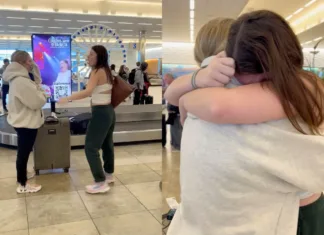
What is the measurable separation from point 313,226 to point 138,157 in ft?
13.0

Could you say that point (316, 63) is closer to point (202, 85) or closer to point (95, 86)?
point (202, 85)

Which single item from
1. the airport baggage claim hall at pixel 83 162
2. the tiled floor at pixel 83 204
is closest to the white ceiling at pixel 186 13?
the airport baggage claim hall at pixel 83 162

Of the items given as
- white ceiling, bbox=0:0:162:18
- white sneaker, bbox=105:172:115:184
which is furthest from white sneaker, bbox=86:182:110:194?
white ceiling, bbox=0:0:162:18

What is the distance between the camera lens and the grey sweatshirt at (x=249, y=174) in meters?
0.72

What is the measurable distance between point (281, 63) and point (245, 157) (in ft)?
0.66

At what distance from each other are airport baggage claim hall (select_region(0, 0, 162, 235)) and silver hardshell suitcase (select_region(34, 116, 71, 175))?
0.01 m

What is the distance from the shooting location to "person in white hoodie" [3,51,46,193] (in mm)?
3453

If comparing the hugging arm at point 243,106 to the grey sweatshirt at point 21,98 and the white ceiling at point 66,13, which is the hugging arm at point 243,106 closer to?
the grey sweatshirt at point 21,98

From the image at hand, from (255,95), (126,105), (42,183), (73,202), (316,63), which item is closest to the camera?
(255,95)

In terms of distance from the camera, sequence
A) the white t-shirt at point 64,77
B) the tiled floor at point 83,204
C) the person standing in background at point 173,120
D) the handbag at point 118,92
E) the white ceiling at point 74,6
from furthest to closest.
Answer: the white ceiling at point 74,6 < the white t-shirt at point 64,77 < the handbag at point 118,92 < the tiled floor at point 83,204 < the person standing in background at point 173,120

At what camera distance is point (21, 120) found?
11.4ft

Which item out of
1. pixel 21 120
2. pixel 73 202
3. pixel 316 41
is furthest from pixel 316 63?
pixel 21 120

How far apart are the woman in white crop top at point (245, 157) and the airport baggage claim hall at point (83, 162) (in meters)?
0.74

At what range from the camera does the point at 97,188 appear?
3.62m
